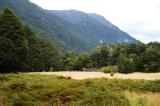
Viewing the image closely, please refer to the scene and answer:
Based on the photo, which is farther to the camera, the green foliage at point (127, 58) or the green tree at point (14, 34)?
the green foliage at point (127, 58)

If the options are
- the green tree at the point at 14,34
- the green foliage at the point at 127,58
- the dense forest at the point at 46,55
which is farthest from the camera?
the green foliage at the point at 127,58

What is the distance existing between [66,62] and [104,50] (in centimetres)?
1620

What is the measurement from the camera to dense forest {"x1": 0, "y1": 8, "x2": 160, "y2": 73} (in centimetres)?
5634

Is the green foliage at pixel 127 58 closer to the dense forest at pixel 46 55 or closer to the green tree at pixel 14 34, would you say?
the dense forest at pixel 46 55

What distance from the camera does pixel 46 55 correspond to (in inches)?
3516

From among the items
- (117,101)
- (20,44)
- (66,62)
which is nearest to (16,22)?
(20,44)

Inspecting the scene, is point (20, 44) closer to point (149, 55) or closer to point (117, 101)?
point (149, 55)

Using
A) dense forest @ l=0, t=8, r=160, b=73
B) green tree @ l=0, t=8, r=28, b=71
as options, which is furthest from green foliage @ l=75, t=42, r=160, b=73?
green tree @ l=0, t=8, r=28, b=71

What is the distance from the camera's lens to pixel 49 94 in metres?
15.2

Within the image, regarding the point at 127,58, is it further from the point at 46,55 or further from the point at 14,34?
the point at 14,34

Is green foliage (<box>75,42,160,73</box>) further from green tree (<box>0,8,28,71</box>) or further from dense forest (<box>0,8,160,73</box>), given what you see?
green tree (<box>0,8,28,71</box>)

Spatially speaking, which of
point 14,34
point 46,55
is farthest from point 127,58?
point 14,34

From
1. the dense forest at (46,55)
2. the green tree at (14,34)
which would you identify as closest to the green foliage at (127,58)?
the dense forest at (46,55)

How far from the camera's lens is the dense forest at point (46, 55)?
56.3 metres
